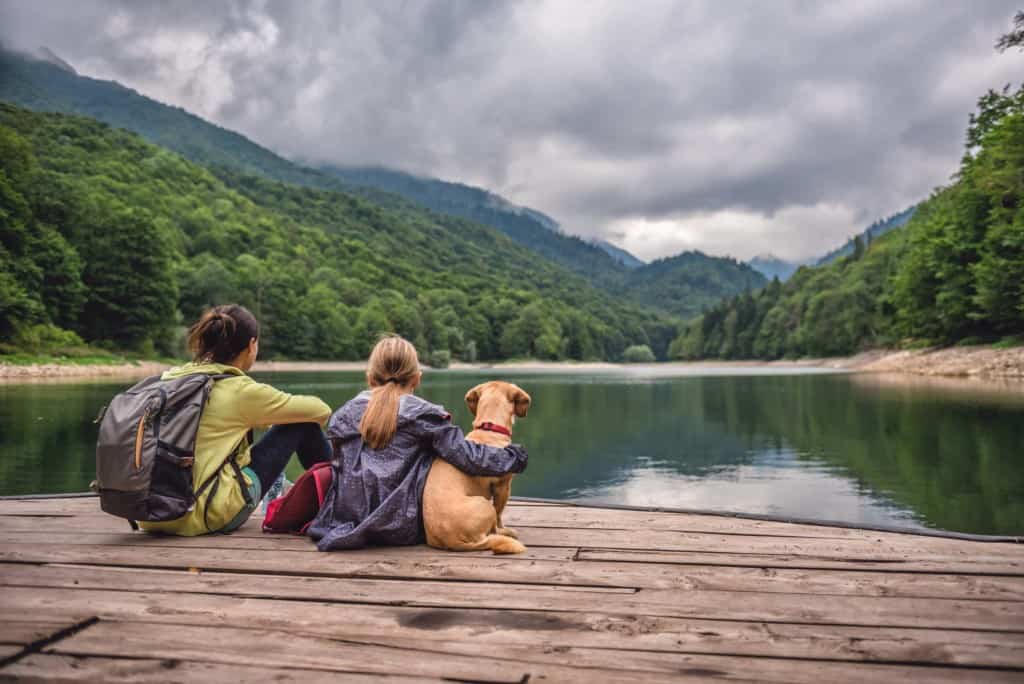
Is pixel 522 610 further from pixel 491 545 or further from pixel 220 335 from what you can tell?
pixel 220 335

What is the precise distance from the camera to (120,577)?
10.4 ft

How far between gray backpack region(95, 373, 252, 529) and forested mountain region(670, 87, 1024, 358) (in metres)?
41.9

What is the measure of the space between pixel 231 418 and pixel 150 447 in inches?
17.4

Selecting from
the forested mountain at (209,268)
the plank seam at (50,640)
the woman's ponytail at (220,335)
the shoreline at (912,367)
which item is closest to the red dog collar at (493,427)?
the woman's ponytail at (220,335)

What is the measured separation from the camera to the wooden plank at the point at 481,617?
229 cm

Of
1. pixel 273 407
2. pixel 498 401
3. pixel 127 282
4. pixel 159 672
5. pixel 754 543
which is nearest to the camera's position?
pixel 159 672

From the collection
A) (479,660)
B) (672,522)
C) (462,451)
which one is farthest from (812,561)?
(479,660)

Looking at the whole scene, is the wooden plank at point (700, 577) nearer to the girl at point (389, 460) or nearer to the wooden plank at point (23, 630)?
the girl at point (389, 460)

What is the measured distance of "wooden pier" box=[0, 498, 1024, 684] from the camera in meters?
2.13

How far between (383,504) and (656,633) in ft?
5.96

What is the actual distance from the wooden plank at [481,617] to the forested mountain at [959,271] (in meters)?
40.9

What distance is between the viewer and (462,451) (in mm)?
3639

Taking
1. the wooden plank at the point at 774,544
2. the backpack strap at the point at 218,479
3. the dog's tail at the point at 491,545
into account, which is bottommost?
the wooden plank at the point at 774,544

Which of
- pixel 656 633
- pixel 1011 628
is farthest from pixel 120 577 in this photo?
pixel 1011 628
